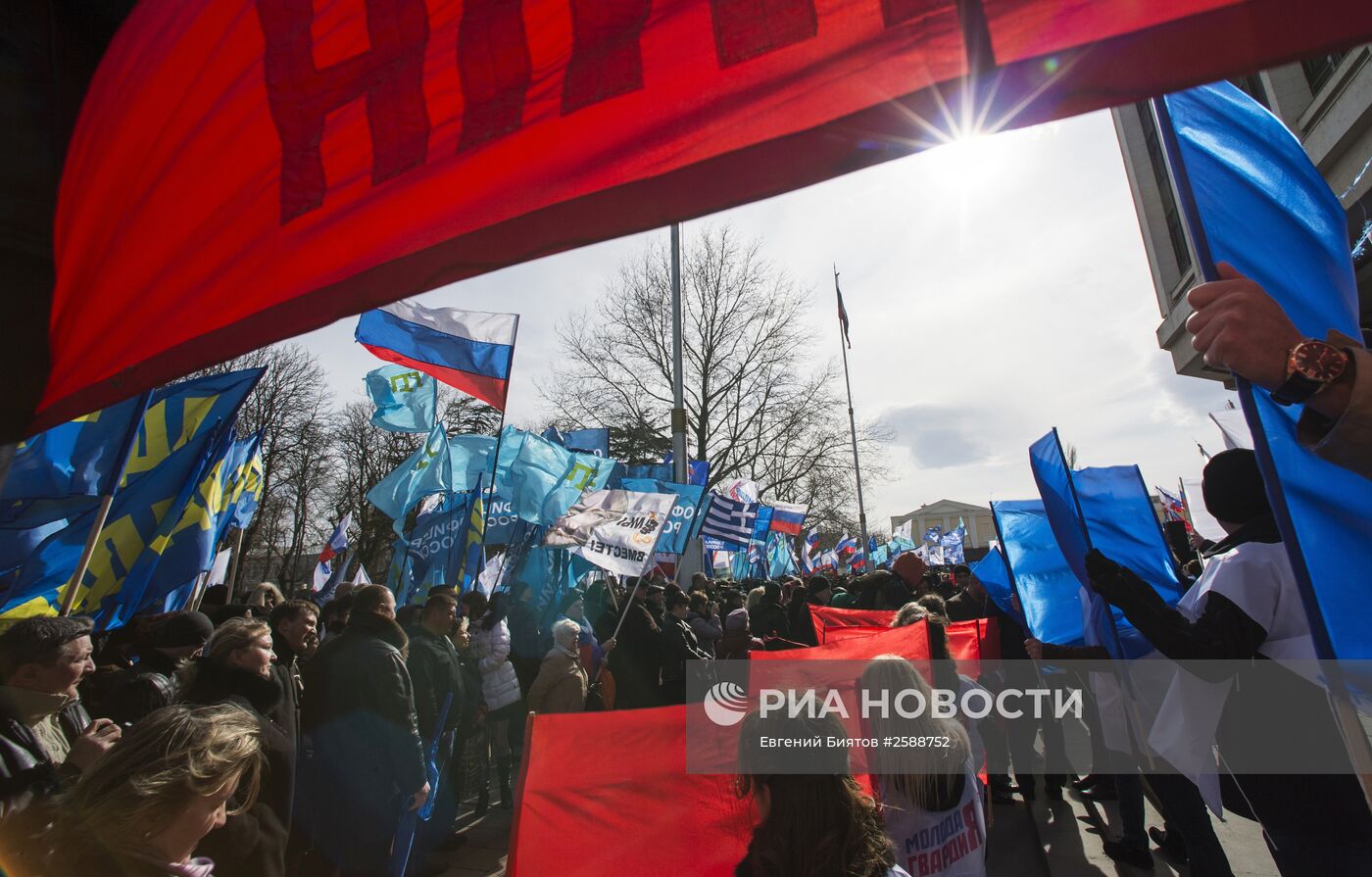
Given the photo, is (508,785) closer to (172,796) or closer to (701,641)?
(701,641)

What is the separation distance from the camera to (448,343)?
21.2 feet

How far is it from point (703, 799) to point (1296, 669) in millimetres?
1987

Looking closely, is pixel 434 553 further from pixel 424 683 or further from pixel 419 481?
pixel 424 683

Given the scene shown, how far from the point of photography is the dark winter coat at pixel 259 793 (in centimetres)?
256

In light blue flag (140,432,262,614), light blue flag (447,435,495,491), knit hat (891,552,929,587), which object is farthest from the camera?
light blue flag (447,435,495,491)

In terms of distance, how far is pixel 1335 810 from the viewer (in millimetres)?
2227

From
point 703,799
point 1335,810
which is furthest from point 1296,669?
point 703,799

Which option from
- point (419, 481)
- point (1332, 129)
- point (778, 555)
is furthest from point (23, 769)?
point (778, 555)

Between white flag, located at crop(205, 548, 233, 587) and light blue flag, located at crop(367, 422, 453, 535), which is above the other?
light blue flag, located at crop(367, 422, 453, 535)

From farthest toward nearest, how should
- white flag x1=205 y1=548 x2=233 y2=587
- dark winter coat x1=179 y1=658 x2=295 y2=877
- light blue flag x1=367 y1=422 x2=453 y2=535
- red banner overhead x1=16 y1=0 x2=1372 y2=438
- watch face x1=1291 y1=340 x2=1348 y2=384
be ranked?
white flag x1=205 y1=548 x2=233 y2=587, light blue flag x1=367 y1=422 x2=453 y2=535, dark winter coat x1=179 y1=658 x2=295 y2=877, watch face x1=1291 y1=340 x2=1348 y2=384, red banner overhead x1=16 y1=0 x2=1372 y2=438

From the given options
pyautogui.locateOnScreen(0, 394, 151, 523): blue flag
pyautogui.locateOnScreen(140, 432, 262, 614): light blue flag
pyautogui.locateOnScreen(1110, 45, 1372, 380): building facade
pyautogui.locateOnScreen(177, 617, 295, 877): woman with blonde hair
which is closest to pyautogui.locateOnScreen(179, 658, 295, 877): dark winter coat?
pyautogui.locateOnScreen(177, 617, 295, 877): woman with blonde hair

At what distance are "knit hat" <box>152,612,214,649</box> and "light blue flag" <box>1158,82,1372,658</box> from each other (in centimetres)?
453

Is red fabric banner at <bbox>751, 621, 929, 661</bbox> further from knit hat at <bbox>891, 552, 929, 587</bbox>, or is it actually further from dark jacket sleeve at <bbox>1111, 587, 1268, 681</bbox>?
knit hat at <bbox>891, 552, 929, 587</bbox>

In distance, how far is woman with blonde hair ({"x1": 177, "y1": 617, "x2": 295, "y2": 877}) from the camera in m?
2.79
